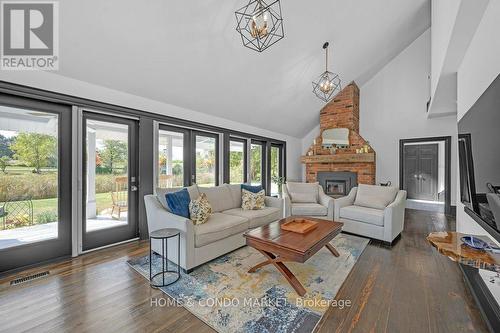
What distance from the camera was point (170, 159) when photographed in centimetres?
399

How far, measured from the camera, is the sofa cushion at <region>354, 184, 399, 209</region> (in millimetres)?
3730

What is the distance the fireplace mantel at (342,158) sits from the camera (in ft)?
18.8

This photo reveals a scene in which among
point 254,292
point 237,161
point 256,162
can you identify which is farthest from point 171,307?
point 256,162

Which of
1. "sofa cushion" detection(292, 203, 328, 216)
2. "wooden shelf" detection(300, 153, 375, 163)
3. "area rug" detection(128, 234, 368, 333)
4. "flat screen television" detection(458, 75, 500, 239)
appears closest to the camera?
"flat screen television" detection(458, 75, 500, 239)

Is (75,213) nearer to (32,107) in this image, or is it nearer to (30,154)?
(30,154)

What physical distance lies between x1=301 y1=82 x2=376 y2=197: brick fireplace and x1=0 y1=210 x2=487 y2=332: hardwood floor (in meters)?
3.43

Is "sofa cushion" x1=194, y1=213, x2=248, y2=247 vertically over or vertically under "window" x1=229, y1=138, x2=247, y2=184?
under

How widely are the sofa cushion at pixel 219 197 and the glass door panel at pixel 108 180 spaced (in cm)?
120

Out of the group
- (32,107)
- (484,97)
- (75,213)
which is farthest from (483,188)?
(32,107)

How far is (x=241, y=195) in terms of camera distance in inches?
154

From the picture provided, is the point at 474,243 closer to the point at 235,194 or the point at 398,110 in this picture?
the point at 235,194

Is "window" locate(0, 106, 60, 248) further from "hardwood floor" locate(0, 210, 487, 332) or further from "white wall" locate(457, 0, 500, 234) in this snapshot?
"white wall" locate(457, 0, 500, 234)

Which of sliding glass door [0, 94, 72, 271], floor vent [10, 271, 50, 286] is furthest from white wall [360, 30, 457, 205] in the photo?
floor vent [10, 271, 50, 286]

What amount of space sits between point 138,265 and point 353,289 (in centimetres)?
243
